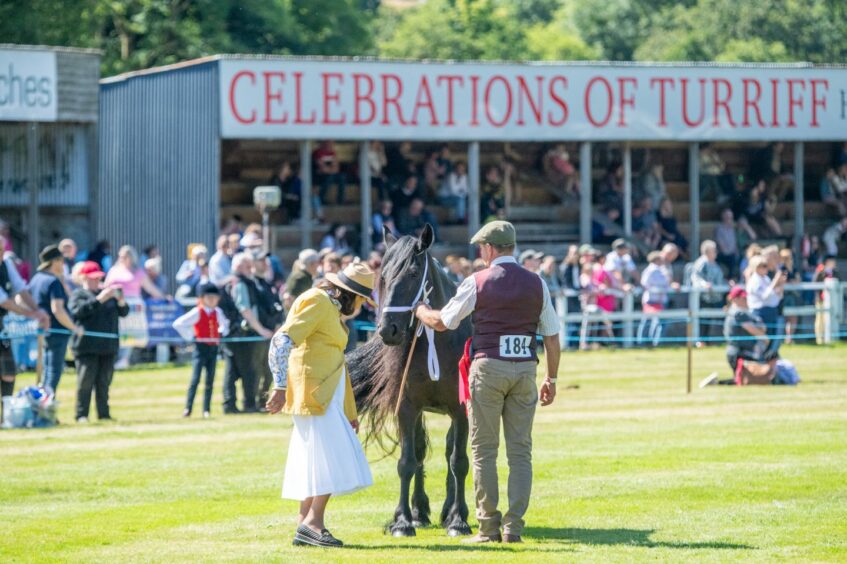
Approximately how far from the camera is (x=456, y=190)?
3008 cm

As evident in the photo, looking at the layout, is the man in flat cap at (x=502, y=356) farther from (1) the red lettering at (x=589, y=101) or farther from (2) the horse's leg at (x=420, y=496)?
(1) the red lettering at (x=589, y=101)

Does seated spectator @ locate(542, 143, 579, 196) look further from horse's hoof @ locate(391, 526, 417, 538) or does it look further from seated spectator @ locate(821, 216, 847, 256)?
horse's hoof @ locate(391, 526, 417, 538)

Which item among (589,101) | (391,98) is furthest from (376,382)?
(589,101)

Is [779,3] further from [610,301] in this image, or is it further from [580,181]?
[610,301]

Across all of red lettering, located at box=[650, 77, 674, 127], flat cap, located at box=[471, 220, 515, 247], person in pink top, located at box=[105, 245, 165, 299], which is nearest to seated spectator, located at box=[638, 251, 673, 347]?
red lettering, located at box=[650, 77, 674, 127]

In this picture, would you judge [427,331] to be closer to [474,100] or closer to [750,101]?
[474,100]

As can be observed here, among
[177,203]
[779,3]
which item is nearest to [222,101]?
[177,203]

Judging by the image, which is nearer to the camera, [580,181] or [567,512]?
[567,512]

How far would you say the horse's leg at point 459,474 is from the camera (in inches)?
420

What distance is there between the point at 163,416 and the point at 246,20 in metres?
38.7

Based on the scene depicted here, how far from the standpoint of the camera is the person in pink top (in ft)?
75.7

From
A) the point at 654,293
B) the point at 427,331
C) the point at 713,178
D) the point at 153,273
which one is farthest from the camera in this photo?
the point at 713,178

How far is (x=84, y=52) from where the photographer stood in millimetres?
27562

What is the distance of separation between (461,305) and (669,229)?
72.6 feet
